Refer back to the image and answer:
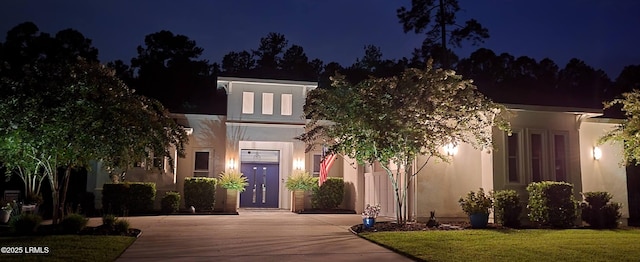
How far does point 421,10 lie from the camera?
96.0 feet

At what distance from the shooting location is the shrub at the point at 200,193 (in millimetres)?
17750

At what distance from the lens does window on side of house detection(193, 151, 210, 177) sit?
19594 mm

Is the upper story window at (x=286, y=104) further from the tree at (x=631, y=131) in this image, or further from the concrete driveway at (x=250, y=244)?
Answer: the tree at (x=631, y=131)

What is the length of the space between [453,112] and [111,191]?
11043mm

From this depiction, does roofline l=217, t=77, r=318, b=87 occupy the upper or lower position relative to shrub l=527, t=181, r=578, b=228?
upper

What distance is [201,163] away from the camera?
64.6 feet

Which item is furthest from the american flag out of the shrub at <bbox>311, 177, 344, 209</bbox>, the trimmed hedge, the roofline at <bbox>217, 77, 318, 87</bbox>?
the trimmed hedge

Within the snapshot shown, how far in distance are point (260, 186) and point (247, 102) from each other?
3512 mm

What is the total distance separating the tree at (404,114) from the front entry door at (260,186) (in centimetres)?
914

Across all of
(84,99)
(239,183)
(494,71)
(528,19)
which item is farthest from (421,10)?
(528,19)

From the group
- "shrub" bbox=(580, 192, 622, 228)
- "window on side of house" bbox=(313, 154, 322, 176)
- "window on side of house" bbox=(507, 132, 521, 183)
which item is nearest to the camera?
"shrub" bbox=(580, 192, 622, 228)

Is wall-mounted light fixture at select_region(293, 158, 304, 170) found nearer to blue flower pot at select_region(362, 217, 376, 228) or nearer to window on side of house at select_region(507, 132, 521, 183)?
window on side of house at select_region(507, 132, 521, 183)

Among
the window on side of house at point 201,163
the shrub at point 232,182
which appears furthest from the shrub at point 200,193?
the window on side of house at point 201,163

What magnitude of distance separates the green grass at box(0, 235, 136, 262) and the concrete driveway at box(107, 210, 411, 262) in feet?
0.75
